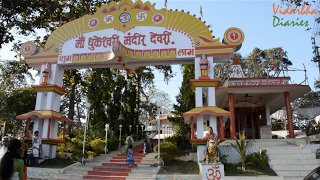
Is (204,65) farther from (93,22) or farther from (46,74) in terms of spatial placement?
(46,74)

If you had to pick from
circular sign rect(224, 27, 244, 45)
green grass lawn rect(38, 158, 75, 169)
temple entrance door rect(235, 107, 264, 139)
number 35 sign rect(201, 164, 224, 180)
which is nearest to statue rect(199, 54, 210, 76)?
circular sign rect(224, 27, 244, 45)

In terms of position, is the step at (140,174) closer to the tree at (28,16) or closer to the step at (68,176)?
the step at (68,176)

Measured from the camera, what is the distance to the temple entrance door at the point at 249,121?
618 inches

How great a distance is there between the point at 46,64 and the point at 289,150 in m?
9.71

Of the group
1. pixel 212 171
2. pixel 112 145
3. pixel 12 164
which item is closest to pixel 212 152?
pixel 212 171

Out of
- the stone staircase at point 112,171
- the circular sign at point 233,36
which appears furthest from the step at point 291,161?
the circular sign at point 233,36

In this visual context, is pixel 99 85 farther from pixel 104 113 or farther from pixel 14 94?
pixel 14 94

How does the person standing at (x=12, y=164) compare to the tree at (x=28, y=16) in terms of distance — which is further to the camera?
the tree at (x=28, y=16)

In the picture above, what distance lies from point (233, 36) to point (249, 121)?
24.8 ft

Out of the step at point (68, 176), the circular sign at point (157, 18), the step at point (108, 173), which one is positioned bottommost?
the step at point (68, 176)

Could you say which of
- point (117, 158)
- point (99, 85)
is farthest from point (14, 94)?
point (117, 158)

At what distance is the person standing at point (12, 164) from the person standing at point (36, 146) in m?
6.66

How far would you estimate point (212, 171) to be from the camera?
7746 millimetres

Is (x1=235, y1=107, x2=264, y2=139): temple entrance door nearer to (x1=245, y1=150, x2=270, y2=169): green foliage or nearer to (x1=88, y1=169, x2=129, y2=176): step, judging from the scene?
(x1=245, y1=150, x2=270, y2=169): green foliage
